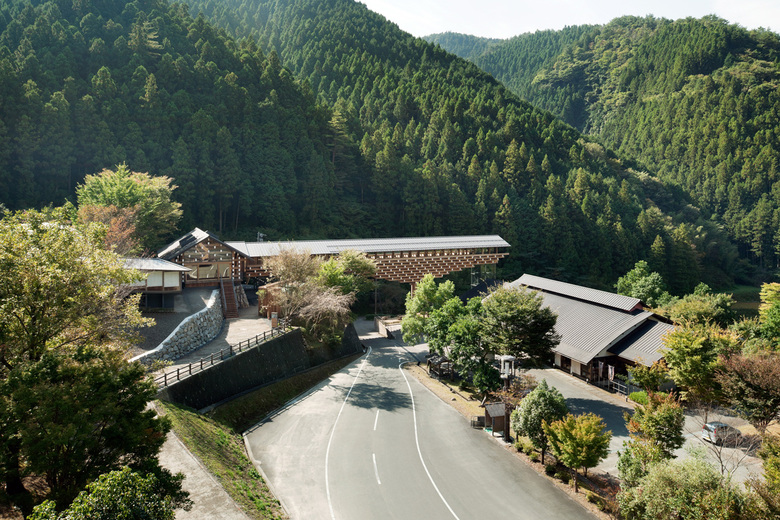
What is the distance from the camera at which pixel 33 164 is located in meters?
47.4

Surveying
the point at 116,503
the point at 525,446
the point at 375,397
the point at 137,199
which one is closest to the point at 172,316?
the point at 375,397

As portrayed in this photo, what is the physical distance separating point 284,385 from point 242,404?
3.83 meters

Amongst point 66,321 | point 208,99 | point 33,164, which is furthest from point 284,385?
point 208,99

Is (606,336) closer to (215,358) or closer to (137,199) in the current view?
(215,358)

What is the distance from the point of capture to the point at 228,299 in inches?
1379

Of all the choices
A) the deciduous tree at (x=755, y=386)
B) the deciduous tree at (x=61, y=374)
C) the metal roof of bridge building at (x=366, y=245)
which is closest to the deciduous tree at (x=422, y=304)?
the metal roof of bridge building at (x=366, y=245)

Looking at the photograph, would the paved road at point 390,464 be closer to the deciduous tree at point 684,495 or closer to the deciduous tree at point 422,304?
the deciduous tree at point 684,495

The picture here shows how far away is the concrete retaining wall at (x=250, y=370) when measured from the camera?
A: 21062 millimetres

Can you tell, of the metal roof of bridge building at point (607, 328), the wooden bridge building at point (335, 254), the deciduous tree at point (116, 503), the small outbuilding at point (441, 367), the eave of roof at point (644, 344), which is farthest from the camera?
the wooden bridge building at point (335, 254)

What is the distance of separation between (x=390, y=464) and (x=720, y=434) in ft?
47.6

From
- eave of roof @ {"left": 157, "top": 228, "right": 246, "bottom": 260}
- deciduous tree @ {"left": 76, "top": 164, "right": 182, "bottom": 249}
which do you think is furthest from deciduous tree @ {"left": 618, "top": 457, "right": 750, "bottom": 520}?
deciduous tree @ {"left": 76, "top": 164, "right": 182, "bottom": 249}

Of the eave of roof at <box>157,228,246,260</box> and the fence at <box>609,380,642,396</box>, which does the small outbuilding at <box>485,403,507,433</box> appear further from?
the eave of roof at <box>157,228,246,260</box>

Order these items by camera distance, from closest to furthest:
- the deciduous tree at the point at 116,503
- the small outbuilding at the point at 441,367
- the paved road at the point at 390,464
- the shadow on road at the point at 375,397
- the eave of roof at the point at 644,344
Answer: the deciduous tree at the point at 116,503, the paved road at the point at 390,464, the shadow on road at the point at 375,397, the eave of roof at the point at 644,344, the small outbuilding at the point at 441,367

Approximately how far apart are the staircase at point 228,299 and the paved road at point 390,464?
420 inches
